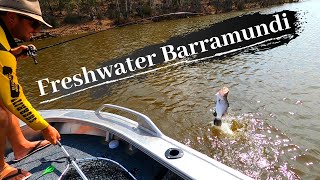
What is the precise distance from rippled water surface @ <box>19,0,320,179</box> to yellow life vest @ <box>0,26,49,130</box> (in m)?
4.36

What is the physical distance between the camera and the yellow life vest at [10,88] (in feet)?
7.82

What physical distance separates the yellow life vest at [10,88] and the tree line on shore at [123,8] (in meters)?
38.3

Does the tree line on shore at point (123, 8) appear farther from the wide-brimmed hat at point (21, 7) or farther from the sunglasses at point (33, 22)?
the wide-brimmed hat at point (21, 7)

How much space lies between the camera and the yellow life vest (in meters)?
2.38

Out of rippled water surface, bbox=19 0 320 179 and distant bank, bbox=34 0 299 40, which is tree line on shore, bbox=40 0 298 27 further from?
rippled water surface, bbox=19 0 320 179

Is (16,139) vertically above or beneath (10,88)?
beneath

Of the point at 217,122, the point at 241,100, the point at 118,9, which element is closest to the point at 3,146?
the point at 217,122

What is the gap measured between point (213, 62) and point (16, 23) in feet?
38.7

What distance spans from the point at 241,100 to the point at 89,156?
629 cm

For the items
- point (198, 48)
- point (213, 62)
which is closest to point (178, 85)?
point (213, 62)

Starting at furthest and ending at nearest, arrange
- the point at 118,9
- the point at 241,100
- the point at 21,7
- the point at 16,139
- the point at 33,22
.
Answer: the point at 118,9
the point at 241,100
the point at 16,139
the point at 33,22
the point at 21,7

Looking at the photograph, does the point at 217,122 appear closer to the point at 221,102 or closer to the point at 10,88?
the point at 221,102

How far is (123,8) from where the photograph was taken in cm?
4516

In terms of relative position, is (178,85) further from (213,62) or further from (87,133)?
(87,133)
